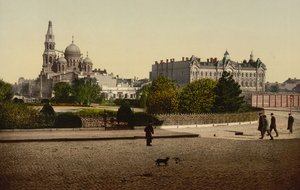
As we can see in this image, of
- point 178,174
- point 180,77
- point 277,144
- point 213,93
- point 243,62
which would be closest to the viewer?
point 178,174

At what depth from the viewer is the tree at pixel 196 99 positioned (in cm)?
3809

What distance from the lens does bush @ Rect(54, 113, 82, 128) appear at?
30.2 metres

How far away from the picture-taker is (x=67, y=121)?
3038 centimetres

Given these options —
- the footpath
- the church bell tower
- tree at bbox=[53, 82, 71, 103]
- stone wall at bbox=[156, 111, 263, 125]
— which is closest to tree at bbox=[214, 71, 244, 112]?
stone wall at bbox=[156, 111, 263, 125]

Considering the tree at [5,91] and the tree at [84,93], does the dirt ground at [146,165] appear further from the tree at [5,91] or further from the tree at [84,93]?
the tree at [84,93]

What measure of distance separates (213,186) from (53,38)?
111871mm

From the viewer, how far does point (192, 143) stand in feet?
77.0

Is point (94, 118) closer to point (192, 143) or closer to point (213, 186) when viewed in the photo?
point (192, 143)

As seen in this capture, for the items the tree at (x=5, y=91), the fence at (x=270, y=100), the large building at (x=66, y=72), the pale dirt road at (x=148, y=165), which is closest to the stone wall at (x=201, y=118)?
the pale dirt road at (x=148, y=165)

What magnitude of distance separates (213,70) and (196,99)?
3668 inches

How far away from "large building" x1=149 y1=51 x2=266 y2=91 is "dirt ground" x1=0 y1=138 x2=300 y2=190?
102 metres

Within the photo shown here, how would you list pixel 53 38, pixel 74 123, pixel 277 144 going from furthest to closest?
pixel 53 38
pixel 74 123
pixel 277 144

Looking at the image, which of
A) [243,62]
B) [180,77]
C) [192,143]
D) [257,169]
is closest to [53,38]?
[180,77]

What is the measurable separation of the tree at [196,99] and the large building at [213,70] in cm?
8468
